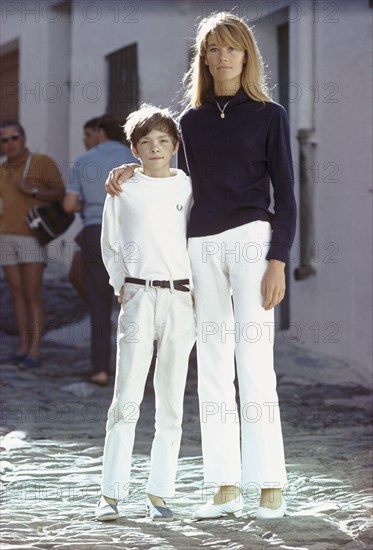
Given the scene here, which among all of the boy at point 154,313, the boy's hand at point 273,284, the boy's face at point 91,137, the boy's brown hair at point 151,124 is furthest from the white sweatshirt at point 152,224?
the boy's face at point 91,137

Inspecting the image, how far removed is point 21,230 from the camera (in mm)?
9500

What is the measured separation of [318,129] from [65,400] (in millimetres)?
3125

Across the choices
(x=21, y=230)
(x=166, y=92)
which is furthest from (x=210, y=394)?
(x=166, y=92)

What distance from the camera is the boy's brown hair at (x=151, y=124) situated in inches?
191

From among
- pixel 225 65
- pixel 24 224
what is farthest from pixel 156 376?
pixel 24 224

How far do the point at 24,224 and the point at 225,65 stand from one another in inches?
194

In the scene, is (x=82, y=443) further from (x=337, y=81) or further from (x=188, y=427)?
(x=337, y=81)

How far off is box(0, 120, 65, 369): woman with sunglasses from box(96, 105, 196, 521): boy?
4638 millimetres

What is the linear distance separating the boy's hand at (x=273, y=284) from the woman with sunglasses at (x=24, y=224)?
4.91 m

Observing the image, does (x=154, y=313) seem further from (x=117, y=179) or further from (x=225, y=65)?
(x=225, y=65)

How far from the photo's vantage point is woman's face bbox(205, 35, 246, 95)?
4.76m

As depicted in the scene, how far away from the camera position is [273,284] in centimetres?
467

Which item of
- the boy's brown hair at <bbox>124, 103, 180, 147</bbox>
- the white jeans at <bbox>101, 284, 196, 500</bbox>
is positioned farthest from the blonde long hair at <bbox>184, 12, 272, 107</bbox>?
the white jeans at <bbox>101, 284, 196, 500</bbox>

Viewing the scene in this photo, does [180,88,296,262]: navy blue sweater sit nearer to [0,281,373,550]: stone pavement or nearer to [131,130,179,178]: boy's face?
[131,130,179,178]: boy's face
